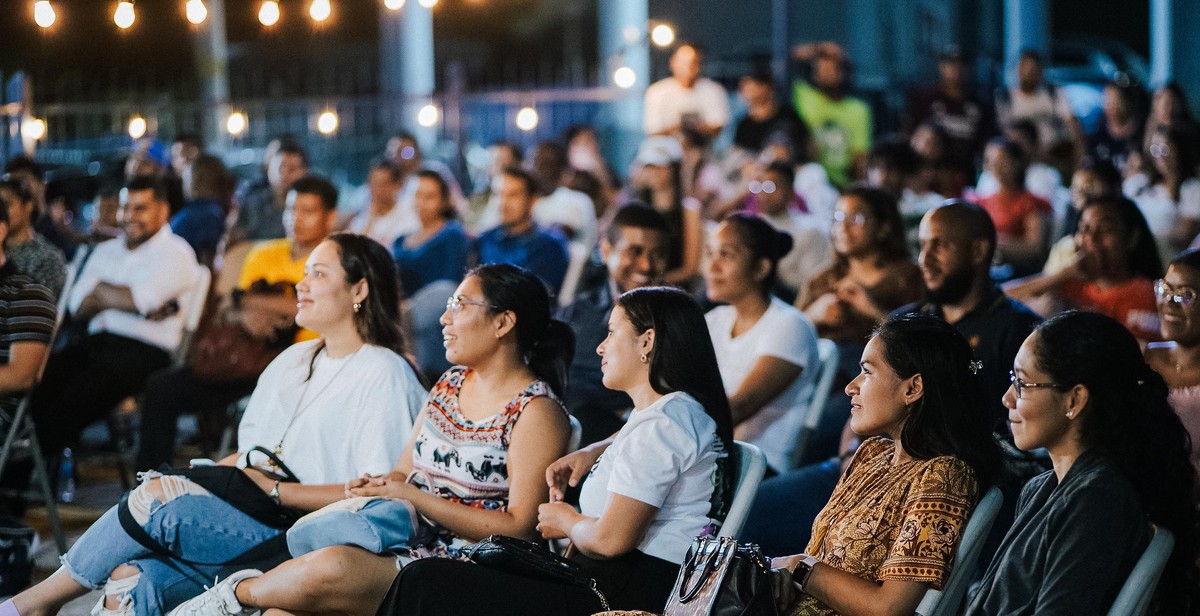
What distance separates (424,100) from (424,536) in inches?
287

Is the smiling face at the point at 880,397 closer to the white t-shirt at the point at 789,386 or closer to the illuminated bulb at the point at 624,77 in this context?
the white t-shirt at the point at 789,386

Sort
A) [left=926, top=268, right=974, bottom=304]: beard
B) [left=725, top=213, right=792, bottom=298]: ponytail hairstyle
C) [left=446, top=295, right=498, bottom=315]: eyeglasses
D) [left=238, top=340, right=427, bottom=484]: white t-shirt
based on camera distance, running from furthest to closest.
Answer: [left=725, top=213, right=792, bottom=298]: ponytail hairstyle
[left=926, top=268, right=974, bottom=304]: beard
[left=238, top=340, right=427, bottom=484]: white t-shirt
[left=446, top=295, right=498, bottom=315]: eyeglasses

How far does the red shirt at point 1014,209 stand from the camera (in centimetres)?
749

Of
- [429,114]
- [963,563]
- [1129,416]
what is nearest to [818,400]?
[963,563]

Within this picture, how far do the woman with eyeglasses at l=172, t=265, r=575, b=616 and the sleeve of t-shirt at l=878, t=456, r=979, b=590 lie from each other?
1.07m

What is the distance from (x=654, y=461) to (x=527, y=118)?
7593 millimetres

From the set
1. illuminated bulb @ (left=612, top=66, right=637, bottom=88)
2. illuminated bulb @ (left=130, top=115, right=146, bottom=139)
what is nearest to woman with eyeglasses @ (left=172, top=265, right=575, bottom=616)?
illuminated bulb @ (left=612, top=66, right=637, bottom=88)

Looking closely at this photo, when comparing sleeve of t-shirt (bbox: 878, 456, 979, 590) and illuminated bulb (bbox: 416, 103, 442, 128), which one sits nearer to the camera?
sleeve of t-shirt (bbox: 878, 456, 979, 590)

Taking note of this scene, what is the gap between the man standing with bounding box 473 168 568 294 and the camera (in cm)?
710

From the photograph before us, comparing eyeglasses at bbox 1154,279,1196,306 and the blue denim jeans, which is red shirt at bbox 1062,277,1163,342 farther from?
the blue denim jeans

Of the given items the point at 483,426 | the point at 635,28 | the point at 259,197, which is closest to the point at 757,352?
the point at 483,426

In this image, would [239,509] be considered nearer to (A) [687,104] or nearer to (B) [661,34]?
(A) [687,104]

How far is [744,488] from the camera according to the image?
3.38 m

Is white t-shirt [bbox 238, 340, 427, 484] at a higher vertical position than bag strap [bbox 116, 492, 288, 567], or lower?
higher
